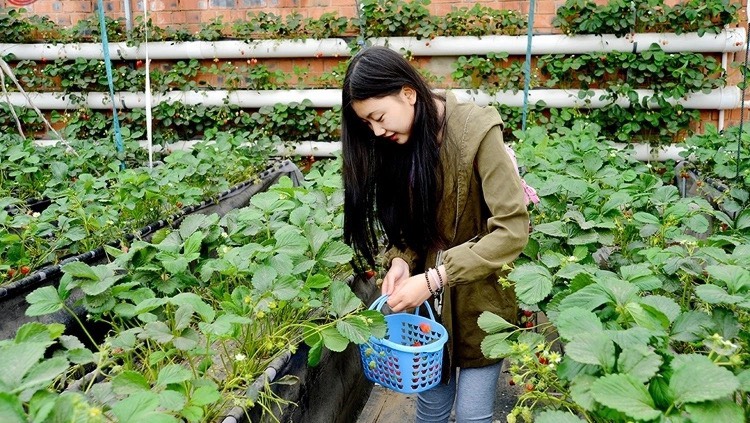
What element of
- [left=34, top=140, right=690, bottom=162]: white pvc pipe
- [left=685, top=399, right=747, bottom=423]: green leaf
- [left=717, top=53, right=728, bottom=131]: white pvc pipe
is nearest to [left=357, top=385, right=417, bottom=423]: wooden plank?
[left=685, top=399, right=747, bottom=423]: green leaf

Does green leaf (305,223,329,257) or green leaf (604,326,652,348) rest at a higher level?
green leaf (604,326,652,348)

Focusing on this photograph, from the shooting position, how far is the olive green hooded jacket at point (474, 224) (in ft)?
4.88

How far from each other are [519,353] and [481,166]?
488mm

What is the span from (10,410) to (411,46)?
182 inches

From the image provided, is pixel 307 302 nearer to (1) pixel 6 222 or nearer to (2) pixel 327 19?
(1) pixel 6 222

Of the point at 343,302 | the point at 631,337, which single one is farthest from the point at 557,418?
the point at 343,302

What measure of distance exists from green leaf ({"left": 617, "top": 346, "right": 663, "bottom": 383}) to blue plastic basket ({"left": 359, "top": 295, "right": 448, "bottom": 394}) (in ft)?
1.92

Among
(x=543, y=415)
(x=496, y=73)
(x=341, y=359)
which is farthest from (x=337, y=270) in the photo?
(x=496, y=73)

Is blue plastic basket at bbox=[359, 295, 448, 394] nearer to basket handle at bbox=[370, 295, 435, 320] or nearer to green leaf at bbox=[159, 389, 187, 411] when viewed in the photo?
basket handle at bbox=[370, 295, 435, 320]

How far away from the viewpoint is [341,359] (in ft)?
6.97

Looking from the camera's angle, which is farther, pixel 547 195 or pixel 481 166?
pixel 547 195

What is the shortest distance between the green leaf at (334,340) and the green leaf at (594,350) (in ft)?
2.08

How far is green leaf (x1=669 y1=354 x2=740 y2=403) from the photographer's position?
86 centimetres

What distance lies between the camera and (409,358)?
4.91 ft
